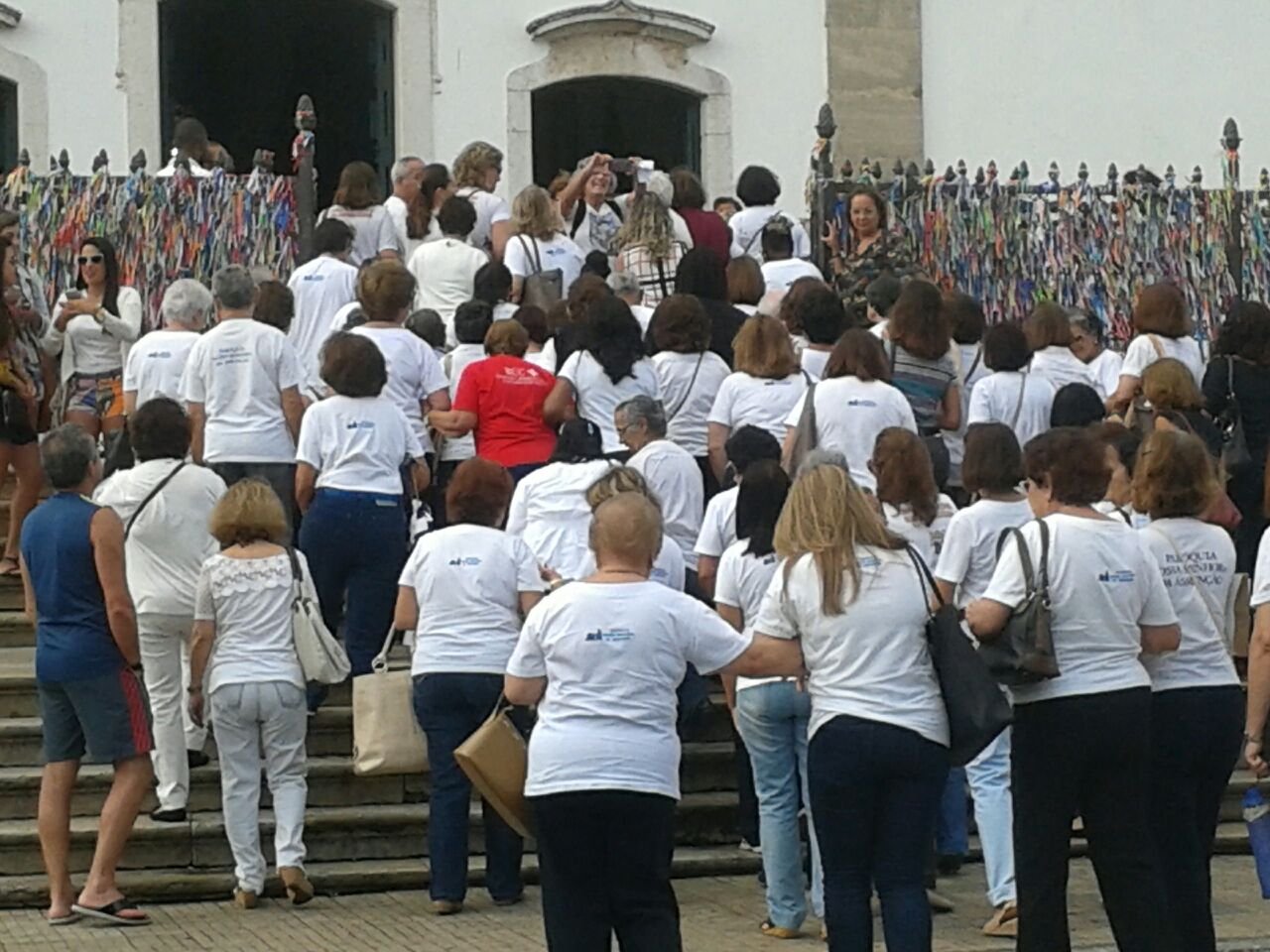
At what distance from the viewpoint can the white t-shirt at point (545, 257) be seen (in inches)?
583

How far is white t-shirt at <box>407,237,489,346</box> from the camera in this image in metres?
14.7

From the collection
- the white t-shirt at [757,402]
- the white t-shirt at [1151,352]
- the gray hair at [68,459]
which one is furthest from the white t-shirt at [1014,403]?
the gray hair at [68,459]

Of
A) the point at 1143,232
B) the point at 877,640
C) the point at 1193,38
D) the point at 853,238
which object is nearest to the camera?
the point at 877,640

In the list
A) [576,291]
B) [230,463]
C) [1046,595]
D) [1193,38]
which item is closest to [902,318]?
[576,291]

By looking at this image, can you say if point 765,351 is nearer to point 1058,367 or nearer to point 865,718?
point 1058,367

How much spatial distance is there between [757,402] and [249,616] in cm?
264

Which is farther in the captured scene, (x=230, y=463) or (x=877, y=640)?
(x=230, y=463)

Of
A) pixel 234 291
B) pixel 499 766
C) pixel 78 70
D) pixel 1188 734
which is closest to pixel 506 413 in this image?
pixel 234 291

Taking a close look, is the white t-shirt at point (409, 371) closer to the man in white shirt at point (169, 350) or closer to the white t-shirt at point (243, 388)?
the white t-shirt at point (243, 388)

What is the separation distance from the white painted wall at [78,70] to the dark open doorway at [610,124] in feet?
11.5

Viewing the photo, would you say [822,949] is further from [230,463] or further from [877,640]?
[230,463]

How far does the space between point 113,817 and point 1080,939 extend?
12.2 ft

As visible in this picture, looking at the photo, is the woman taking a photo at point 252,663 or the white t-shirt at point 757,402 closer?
the woman taking a photo at point 252,663

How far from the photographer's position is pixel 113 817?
34.2ft
